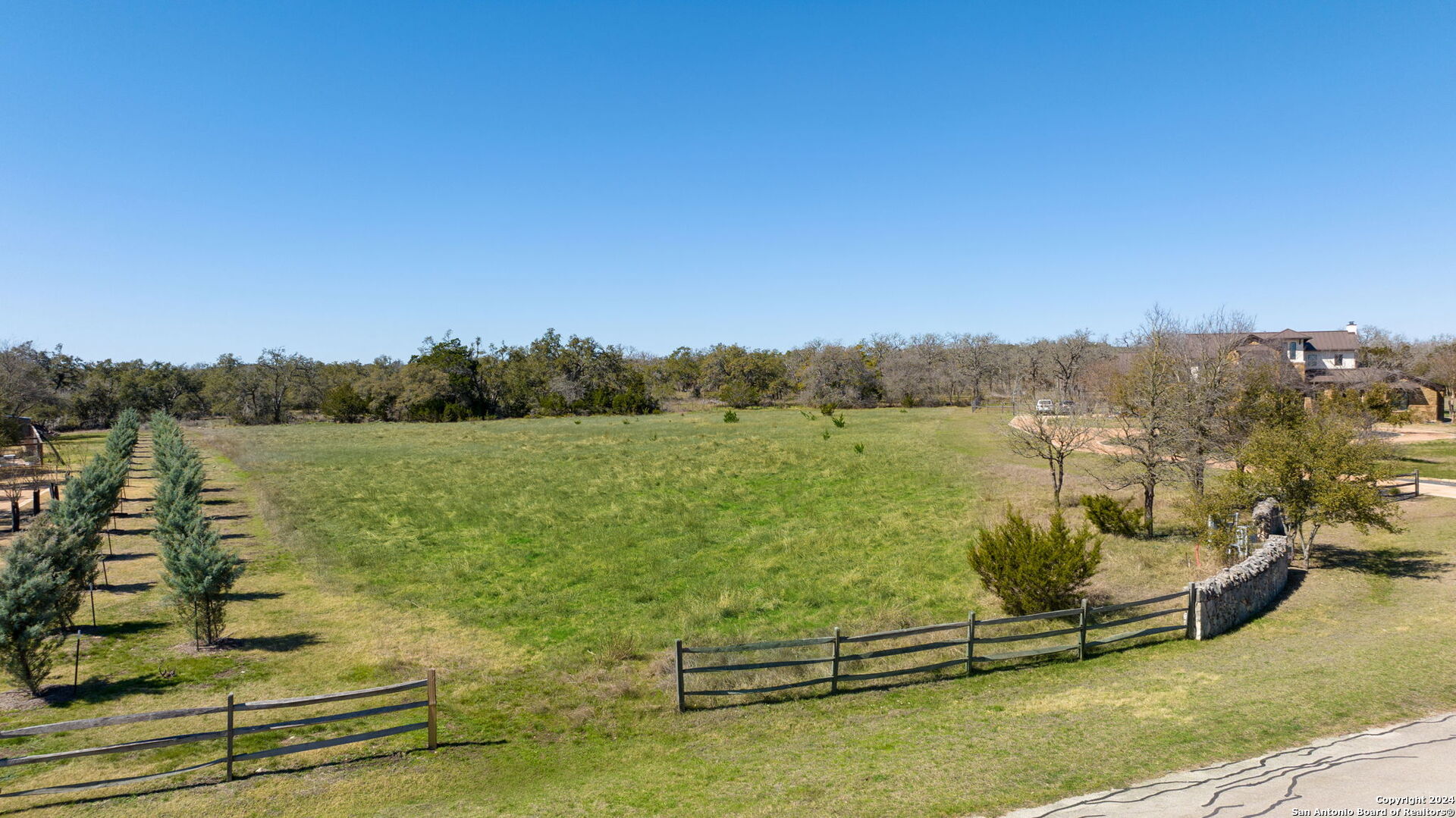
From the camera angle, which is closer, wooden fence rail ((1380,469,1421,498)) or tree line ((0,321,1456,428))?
wooden fence rail ((1380,469,1421,498))

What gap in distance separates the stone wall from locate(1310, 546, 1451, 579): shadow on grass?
2.89 m

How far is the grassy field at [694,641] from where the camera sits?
9.09 m

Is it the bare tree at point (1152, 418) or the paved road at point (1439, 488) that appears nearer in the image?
the bare tree at point (1152, 418)

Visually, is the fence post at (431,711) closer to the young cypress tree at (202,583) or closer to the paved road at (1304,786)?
the young cypress tree at (202,583)

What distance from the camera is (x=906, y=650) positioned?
1245 centimetres

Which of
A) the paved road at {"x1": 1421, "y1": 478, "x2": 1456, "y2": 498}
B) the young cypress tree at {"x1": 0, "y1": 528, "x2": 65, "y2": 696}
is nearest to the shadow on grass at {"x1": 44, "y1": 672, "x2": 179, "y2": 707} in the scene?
the young cypress tree at {"x1": 0, "y1": 528, "x2": 65, "y2": 696}

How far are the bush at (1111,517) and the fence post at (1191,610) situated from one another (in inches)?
358

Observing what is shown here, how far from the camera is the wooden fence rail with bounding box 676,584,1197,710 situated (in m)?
12.0

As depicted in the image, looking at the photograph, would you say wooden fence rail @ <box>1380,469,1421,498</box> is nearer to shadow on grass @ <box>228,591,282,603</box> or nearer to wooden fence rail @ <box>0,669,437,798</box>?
wooden fence rail @ <box>0,669,437,798</box>

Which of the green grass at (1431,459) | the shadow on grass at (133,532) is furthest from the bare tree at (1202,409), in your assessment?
the shadow on grass at (133,532)

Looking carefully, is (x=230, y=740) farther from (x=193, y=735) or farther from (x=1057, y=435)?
(x=1057, y=435)

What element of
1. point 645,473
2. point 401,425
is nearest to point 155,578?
point 645,473

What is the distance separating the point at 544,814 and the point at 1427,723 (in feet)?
38.1

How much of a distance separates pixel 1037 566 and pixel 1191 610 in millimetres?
2955
